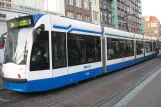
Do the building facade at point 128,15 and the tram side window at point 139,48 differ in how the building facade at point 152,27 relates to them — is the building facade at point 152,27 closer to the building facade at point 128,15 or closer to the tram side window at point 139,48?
the building facade at point 128,15

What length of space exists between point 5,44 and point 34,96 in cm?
237

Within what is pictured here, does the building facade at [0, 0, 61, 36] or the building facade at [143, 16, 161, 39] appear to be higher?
the building facade at [143, 16, 161, 39]

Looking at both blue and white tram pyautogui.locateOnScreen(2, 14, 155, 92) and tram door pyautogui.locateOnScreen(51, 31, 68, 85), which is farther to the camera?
tram door pyautogui.locateOnScreen(51, 31, 68, 85)

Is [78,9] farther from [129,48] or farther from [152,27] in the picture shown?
[152,27]

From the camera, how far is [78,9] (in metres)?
A: 35.5

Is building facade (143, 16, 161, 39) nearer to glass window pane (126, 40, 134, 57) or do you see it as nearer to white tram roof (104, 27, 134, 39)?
glass window pane (126, 40, 134, 57)

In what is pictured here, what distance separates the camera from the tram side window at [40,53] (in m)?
8.34

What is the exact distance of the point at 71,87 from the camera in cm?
1057

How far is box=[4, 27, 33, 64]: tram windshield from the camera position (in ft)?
27.5

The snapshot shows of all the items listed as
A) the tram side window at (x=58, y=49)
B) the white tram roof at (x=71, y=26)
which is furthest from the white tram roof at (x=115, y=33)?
the tram side window at (x=58, y=49)

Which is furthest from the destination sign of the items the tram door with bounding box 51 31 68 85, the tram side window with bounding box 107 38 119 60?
the tram side window with bounding box 107 38 119 60

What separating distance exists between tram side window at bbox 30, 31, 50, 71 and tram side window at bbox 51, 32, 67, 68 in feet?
1.20

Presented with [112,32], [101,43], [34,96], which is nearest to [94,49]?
[101,43]

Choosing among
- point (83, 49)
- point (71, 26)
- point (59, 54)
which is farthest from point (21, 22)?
point (83, 49)
